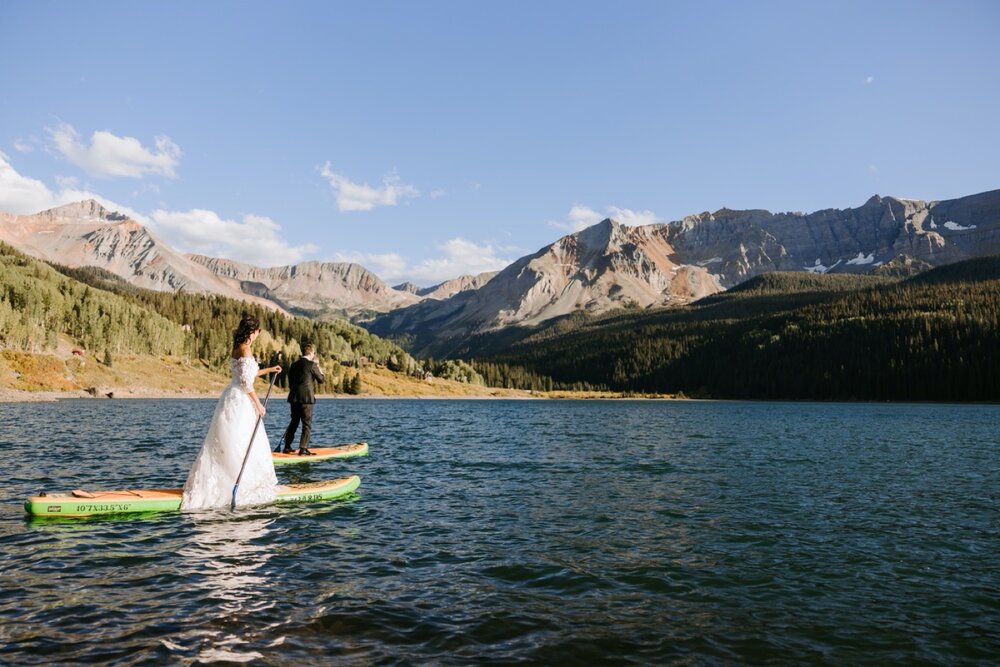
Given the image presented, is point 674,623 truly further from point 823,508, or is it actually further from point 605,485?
point 605,485

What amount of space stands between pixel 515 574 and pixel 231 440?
33.1ft

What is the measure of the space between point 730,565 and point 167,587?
12645 mm

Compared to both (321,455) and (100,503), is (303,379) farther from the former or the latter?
(100,503)

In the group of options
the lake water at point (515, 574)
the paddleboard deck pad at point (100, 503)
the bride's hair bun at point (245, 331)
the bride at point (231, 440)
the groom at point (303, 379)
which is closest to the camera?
Result: the lake water at point (515, 574)

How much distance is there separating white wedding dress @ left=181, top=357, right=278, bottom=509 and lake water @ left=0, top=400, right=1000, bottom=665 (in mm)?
729

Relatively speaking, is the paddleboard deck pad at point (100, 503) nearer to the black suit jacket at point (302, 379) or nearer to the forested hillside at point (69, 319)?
the black suit jacket at point (302, 379)

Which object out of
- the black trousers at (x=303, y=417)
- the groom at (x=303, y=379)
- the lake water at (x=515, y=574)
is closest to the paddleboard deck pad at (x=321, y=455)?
the black trousers at (x=303, y=417)

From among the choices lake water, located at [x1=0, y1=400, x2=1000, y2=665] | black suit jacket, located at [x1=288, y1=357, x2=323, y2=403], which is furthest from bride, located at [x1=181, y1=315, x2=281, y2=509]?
black suit jacket, located at [x1=288, y1=357, x2=323, y2=403]

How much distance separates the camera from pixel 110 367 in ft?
530

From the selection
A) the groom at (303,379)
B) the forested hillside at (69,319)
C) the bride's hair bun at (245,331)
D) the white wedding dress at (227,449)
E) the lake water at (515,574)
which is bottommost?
the lake water at (515,574)

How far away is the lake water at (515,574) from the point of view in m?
10.2

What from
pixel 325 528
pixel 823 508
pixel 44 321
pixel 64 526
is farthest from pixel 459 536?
pixel 44 321

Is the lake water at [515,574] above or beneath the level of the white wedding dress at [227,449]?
beneath

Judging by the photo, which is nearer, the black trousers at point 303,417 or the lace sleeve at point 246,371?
the lace sleeve at point 246,371
